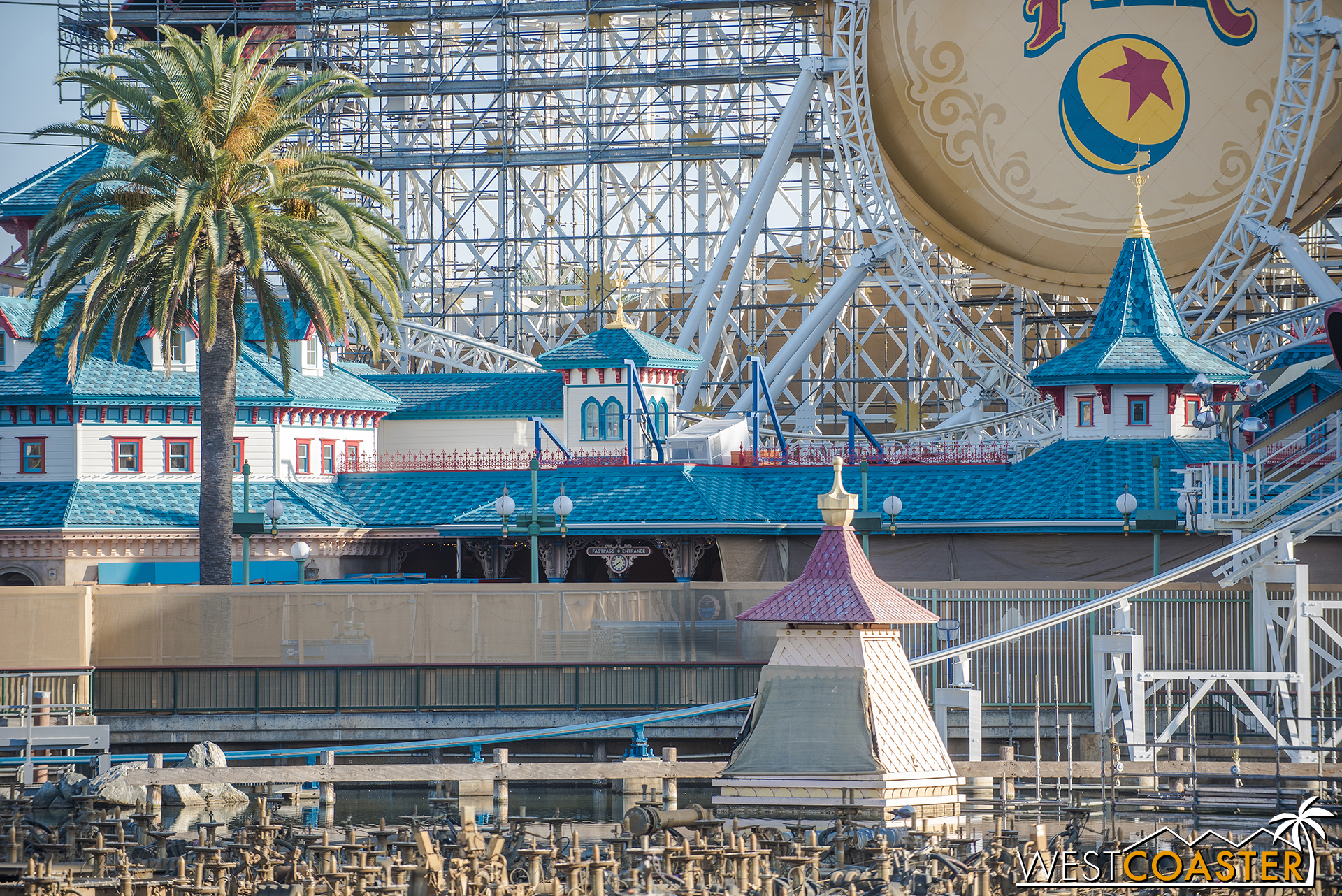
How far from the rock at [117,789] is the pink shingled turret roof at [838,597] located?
11001 mm

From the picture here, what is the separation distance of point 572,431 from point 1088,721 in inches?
734

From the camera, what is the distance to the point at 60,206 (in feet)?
124

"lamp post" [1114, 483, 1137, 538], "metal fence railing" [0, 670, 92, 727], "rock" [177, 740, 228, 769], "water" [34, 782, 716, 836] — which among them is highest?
"lamp post" [1114, 483, 1137, 538]

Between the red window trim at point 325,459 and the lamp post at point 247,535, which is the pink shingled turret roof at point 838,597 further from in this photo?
the red window trim at point 325,459

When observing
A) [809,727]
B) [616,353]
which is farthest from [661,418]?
[809,727]

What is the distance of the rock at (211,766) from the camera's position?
30.8 metres

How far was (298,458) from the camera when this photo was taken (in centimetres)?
4659

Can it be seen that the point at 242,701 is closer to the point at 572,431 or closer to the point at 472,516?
the point at 472,516

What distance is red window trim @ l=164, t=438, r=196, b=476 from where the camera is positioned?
4525cm

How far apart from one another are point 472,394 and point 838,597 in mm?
28332

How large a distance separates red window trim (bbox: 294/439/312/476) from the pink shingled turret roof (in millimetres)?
24634

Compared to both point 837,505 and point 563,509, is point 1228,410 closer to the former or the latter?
point 563,509

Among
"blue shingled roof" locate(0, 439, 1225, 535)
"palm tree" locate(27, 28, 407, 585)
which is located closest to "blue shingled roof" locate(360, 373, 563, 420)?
"blue shingled roof" locate(0, 439, 1225, 535)

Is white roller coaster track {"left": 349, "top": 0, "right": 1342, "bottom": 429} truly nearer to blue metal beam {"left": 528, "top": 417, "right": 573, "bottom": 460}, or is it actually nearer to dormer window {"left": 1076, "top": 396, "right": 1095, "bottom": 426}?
dormer window {"left": 1076, "top": 396, "right": 1095, "bottom": 426}
